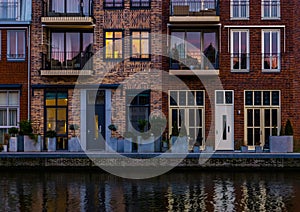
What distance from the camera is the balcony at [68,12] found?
31781 millimetres

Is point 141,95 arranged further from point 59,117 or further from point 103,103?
point 59,117

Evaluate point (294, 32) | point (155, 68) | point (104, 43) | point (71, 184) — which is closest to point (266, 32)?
point (294, 32)

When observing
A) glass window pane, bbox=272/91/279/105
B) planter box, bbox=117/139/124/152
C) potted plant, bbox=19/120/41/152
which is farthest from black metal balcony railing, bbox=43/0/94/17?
glass window pane, bbox=272/91/279/105

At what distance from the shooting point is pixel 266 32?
32.7 m

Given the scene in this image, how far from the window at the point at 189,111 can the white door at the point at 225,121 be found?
0.76m

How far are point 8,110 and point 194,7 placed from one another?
419 inches

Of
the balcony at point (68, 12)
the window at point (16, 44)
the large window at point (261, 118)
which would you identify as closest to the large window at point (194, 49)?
the large window at point (261, 118)

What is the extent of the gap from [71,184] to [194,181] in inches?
174

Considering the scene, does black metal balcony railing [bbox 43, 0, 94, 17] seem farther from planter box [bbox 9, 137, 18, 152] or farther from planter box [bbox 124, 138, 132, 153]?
planter box [bbox 124, 138, 132, 153]

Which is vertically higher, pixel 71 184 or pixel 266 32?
pixel 266 32

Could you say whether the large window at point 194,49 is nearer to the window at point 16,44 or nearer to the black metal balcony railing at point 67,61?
the black metal balcony railing at point 67,61

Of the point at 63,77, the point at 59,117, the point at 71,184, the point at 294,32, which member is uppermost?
the point at 294,32

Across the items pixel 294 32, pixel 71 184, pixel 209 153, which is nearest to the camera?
pixel 71 184

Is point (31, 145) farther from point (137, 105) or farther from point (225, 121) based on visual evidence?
point (225, 121)
